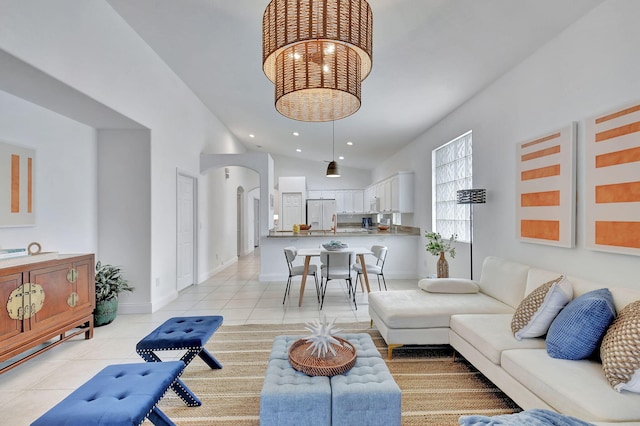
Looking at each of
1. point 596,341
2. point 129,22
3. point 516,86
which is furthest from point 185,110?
point 596,341

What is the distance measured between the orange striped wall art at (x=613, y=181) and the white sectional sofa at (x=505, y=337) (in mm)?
358

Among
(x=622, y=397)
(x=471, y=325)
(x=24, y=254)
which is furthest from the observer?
(x=24, y=254)

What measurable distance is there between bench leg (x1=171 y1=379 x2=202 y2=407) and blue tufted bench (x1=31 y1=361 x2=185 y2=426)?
36cm

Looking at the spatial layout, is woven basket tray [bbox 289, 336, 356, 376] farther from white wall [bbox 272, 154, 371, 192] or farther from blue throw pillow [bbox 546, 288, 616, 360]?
white wall [bbox 272, 154, 371, 192]

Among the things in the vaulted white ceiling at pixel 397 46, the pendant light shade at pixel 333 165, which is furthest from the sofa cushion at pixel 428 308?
the pendant light shade at pixel 333 165

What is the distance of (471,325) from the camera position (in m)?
2.40

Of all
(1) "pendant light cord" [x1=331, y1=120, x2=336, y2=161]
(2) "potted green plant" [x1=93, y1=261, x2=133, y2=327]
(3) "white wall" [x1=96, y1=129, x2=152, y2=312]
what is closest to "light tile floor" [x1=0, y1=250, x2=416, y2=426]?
(2) "potted green plant" [x1=93, y1=261, x2=133, y2=327]

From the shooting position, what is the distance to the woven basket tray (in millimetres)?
1748

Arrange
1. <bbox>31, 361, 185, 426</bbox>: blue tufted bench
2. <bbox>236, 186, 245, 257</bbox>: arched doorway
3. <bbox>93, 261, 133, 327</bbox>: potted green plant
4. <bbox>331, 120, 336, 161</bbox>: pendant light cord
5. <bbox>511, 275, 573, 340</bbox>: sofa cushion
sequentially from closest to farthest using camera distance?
<bbox>31, 361, 185, 426</bbox>: blue tufted bench
<bbox>511, 275, 573, 340</bbox>: sofa cushion
<bbox>93, 261, 133, 327</bbox>: potted green plant
<bbox>331, 120, 336, 161</bbox>: pendant light cord
<bbox>236, 186, 245, 257</bbox>: arched doorway

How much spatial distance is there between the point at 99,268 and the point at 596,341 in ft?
15.3

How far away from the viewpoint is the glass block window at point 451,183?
4535mm

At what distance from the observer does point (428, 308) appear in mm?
2781

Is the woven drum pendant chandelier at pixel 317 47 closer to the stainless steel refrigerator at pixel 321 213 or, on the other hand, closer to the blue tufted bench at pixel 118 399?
the blue tufted bench at pixel 118 399

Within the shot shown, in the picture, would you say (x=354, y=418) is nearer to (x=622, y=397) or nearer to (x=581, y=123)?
(x=622, y=397)
